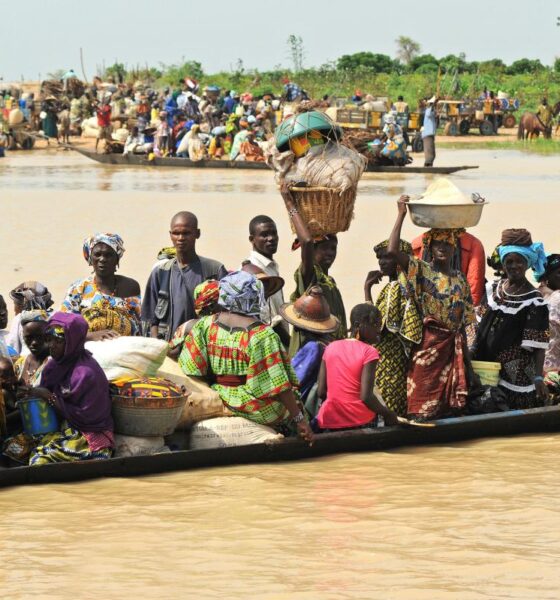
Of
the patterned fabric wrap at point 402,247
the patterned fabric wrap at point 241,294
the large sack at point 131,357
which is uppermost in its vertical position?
the patterned fabric wrap at point 402,247

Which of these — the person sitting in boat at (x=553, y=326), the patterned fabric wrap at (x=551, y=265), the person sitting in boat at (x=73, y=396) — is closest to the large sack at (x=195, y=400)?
the person sitting in boat at (x=73, y=396)

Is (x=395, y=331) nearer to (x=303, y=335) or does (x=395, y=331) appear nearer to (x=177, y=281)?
(x=303, y=335)

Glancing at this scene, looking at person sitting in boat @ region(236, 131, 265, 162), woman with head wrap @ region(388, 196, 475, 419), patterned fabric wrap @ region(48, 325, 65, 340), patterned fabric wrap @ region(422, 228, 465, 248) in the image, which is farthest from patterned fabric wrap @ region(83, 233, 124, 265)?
person sitting in boat @ region(236, 131, 265, 162)

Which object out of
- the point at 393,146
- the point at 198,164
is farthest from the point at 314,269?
the point at 198,164

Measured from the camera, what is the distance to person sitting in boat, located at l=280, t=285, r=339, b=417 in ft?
22.7

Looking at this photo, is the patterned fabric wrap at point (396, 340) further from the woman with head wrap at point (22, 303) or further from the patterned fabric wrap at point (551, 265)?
the woman with head wrap at point (22, 303)

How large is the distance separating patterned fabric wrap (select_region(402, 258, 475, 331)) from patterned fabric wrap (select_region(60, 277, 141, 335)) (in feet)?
4.71

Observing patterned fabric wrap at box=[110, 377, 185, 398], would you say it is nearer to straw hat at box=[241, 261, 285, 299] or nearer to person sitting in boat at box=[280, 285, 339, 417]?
person sitting in boat at box=[280, 285, 339, 417]

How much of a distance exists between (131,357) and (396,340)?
4.76 ft

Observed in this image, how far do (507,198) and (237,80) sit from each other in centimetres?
3337

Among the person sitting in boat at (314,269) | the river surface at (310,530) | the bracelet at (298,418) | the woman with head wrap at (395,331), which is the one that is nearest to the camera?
the river surface at (310,530)

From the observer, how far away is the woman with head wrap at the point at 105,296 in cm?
705

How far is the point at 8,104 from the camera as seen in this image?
39.3m

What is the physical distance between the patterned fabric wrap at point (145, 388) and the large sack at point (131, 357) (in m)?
0.06
